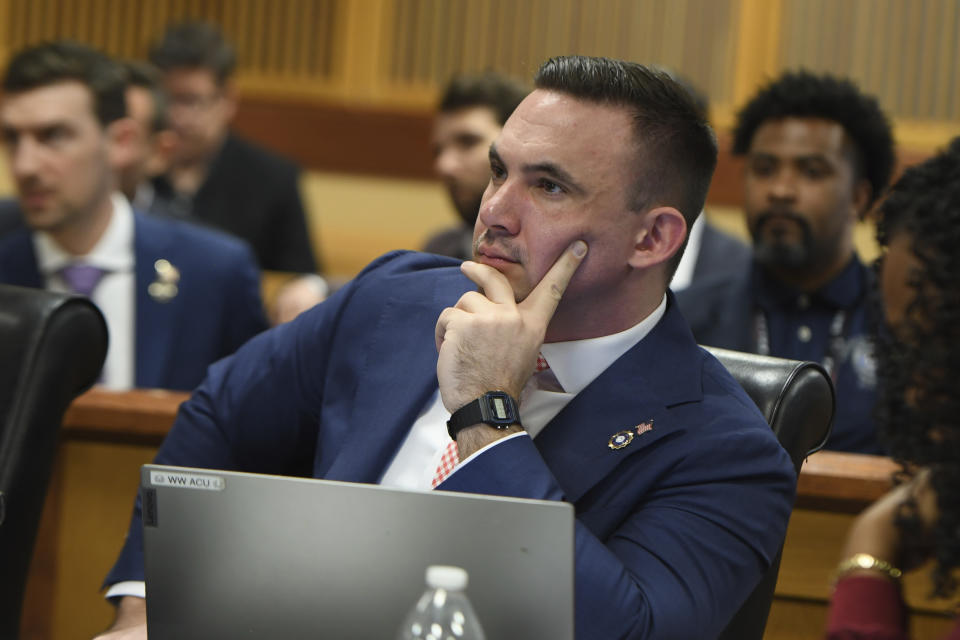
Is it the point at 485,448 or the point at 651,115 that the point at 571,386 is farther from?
the point at 651,115

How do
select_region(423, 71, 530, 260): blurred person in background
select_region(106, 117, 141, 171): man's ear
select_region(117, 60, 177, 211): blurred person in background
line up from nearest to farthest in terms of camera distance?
select_region(106, 117, 141, 171): man's ear
select_region(423, 71, 530, 260): blurred person in background
select_region(117, 60, 177, 211): blurred person in background

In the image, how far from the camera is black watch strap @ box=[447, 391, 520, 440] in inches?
53.3

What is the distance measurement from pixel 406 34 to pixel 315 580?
413cm

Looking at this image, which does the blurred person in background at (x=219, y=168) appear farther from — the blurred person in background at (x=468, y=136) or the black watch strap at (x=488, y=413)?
the black watch strap at (x=488, y=413)

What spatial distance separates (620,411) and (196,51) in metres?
3.44

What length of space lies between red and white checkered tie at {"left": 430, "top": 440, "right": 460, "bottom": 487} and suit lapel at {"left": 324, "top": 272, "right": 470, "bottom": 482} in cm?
7

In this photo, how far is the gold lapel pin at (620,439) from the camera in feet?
4.69


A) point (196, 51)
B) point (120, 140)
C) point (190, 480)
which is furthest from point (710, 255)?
point (190, 480)

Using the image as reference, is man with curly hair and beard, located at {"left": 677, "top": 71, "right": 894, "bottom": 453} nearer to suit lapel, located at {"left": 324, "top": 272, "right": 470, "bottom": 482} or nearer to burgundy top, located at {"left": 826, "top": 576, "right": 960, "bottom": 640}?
suit lapel, located at {"left": 324, "top": 272, "right": 470, "bottom": 482}

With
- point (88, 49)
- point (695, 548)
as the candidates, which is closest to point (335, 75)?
point (88, 49)

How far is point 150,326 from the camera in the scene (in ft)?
9.49

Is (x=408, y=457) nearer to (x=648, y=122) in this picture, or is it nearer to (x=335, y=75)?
(x=648, y=122)

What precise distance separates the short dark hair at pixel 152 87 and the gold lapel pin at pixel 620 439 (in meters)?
2.89

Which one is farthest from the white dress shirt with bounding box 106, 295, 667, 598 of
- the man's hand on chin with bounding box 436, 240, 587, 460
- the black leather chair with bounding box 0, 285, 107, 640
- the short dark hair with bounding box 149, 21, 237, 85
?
the short dark hair with bounding box 149, 21, 237, 85
